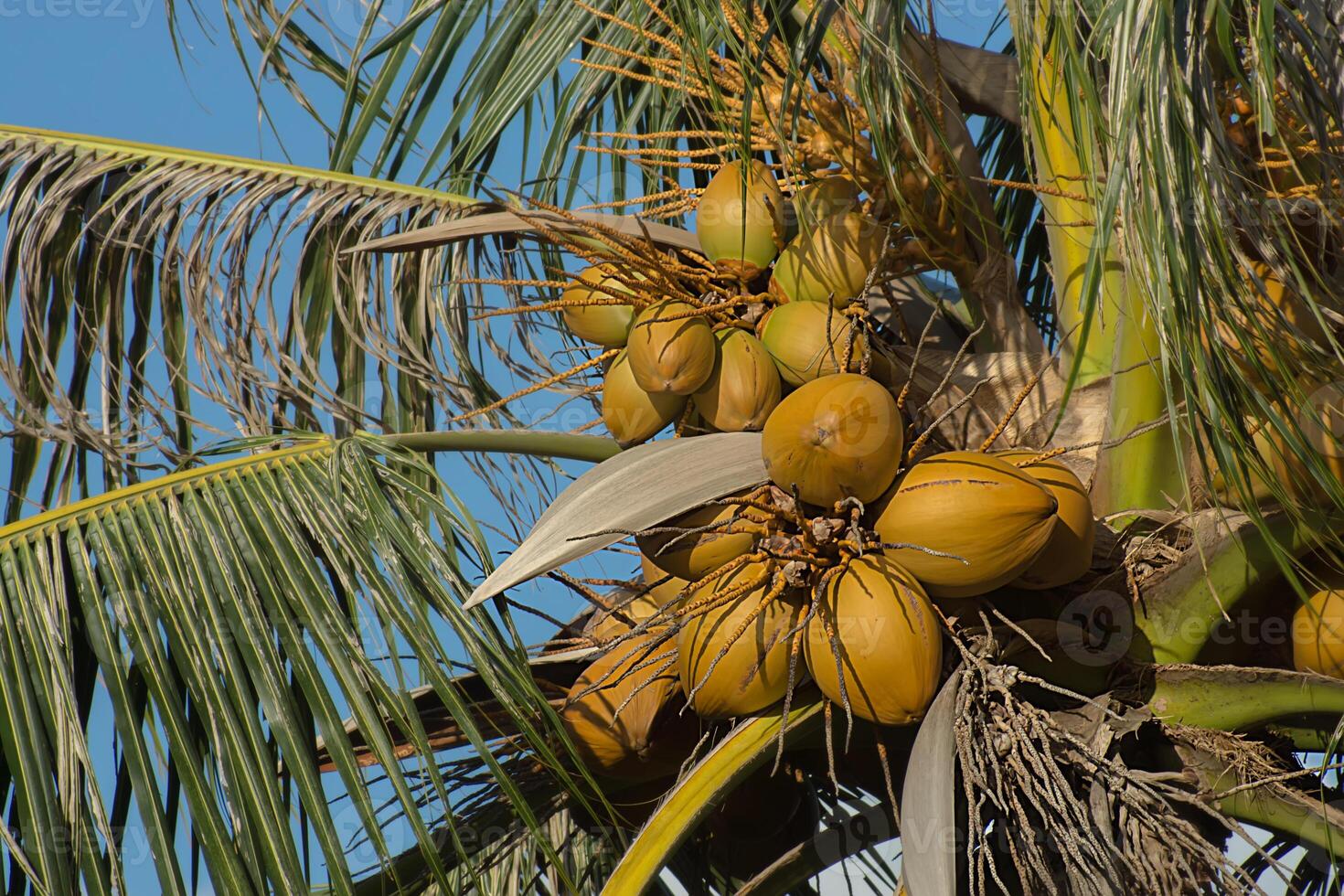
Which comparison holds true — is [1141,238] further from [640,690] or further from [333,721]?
[333,721]

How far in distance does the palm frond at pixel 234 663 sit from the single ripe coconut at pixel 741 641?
226 millimetres

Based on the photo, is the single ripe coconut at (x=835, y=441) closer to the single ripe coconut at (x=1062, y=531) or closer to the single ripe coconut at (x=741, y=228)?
the single ripe coconut at (x=1062, y=531)

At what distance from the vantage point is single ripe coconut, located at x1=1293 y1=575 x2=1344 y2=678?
1930 millimetres

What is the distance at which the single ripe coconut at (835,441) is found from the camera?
68.4 inches

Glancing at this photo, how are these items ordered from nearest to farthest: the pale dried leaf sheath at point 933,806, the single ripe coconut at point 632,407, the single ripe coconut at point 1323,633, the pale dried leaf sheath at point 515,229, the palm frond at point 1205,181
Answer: the palm frond at point 1205,181 < the pale dried leaf sheath at point 933,806 < the single ripe coconut at point 1323,633 < the single ripe coconut at point 632,407 < the pale dried leaf sheath at point 515,229

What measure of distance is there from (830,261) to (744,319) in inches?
6.1

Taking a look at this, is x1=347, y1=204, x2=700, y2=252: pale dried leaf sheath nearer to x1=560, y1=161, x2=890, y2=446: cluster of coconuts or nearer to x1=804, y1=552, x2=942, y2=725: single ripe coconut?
x1=560, y1=161, x2=890, y2=446: cluster of coconuts

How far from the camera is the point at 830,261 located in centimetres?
204

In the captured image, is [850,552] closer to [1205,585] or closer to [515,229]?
[1205,585]

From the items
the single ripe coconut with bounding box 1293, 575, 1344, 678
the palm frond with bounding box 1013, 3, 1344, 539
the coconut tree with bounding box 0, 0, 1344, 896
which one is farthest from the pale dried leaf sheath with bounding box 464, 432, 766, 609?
the single ripe coconut with bounding box 1293, 575, 1344, 678

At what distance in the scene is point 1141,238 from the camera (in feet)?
5.05

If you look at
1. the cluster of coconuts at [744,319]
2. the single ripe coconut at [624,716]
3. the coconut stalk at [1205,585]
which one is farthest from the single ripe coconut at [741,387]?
the coconut stalk at [1205,585]

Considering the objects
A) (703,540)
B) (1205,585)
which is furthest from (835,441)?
(1205,585)

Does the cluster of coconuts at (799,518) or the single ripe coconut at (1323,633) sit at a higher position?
the cluster of coconuts at (799,518)
